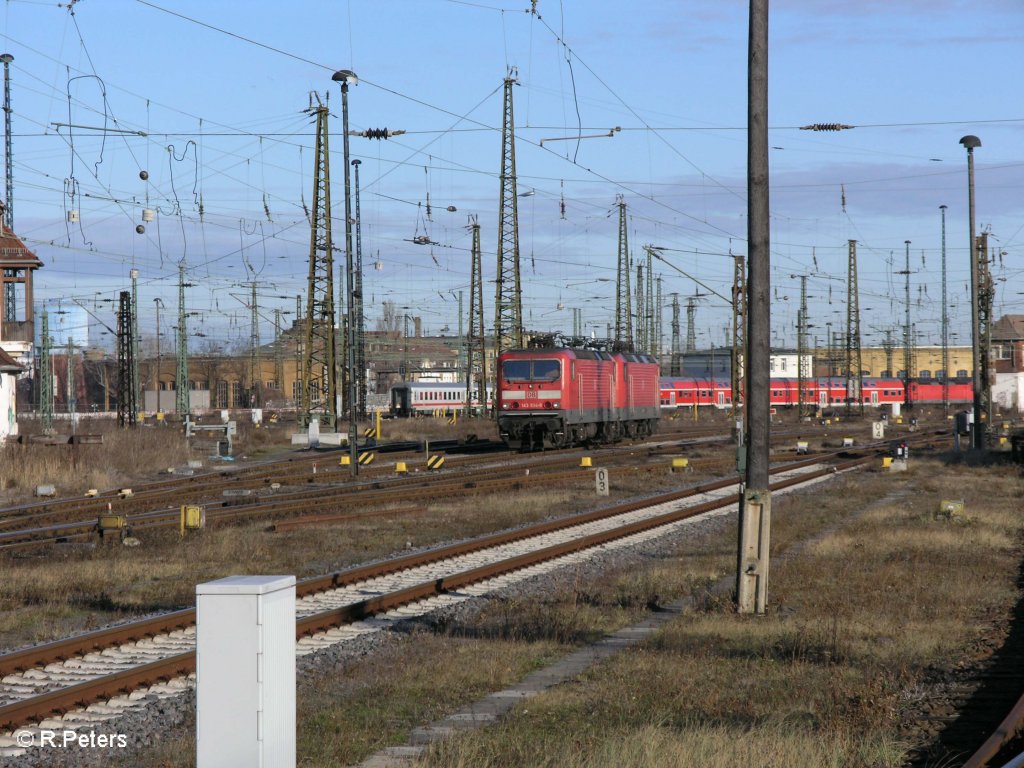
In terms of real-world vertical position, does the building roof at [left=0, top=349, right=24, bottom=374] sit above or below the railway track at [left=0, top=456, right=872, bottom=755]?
above

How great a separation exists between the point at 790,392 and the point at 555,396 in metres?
63.5

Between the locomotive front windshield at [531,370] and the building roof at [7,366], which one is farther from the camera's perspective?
the locomotive front windshield at [531,370]

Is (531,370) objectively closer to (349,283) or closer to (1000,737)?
(349,283)

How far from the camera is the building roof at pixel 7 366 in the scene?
39.5 m

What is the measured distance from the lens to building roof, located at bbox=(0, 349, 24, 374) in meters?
39.5

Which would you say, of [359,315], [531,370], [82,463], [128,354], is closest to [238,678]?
[82,463]

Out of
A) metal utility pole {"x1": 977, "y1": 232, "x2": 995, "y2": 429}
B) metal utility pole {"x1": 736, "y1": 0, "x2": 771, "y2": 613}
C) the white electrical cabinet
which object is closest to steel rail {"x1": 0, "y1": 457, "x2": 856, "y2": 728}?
the white electrical cabinet

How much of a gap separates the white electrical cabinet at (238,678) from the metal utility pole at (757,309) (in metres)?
7.87

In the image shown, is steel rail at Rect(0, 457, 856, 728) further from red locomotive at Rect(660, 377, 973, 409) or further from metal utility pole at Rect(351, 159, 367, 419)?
red locomotive at Rect(660, 377, 973, 409)

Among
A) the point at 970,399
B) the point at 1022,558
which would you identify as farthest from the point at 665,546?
the point at 970,399

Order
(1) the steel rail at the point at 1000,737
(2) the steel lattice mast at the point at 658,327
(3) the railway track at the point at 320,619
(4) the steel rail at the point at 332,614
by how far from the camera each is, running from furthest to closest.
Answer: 1. (2) the steel lattice mast at the point at 658,327
2. (3) the railway track at the point at 320,619
3. (4) the steel rail at the point at 332,614
4. (1) the steel rail at the point at 1000,737

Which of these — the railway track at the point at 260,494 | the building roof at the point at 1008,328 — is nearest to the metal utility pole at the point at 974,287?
the railway track at the point at 260,494

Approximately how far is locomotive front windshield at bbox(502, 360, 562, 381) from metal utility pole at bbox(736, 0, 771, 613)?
2718 cm

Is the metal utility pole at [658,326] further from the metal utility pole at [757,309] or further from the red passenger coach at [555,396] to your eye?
the metal utility pole at [757,309]
